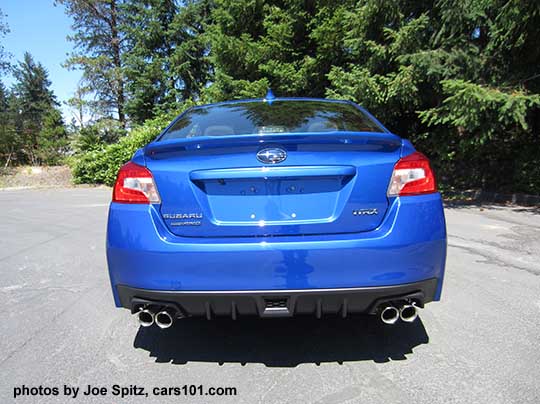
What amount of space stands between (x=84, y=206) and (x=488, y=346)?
31.2 feet

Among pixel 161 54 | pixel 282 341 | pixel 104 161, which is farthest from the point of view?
pixel 161 54

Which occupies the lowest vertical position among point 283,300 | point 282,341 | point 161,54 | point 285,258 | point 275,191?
point 282,341

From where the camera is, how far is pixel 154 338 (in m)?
2.54

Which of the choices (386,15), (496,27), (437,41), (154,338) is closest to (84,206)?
(154,338)

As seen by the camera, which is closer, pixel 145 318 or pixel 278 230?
pixel 278 230

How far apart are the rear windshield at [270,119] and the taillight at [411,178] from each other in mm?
518

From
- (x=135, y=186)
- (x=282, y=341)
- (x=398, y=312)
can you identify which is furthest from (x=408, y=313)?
(x=135, y=186)

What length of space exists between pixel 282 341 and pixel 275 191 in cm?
110

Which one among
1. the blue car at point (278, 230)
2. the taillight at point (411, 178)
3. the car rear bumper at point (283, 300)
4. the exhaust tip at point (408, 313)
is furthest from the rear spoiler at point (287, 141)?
the exhaust tip at point (408, 313)

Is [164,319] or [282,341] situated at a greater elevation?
[164,319]

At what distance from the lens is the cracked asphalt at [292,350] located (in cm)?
192

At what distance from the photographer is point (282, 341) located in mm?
2414

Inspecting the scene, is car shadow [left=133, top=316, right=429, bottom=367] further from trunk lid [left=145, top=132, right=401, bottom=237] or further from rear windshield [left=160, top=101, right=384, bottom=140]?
rear windshield [left=160, top=101, right=384, bottom=140]

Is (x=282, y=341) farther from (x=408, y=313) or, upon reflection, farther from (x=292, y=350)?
(x=408, y=313)
